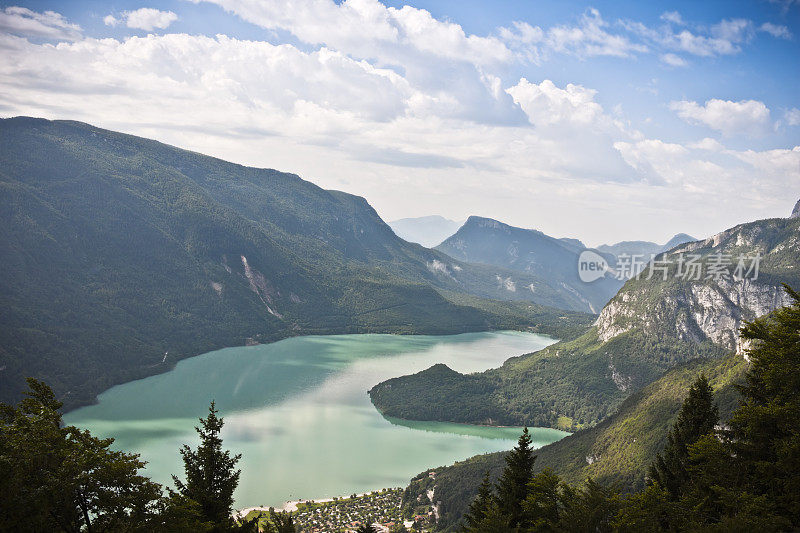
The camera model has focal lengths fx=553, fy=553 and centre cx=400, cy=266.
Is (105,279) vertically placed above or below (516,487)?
above

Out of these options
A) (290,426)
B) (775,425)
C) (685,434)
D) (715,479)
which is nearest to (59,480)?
(715,479)

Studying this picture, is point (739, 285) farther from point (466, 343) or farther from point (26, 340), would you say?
point (26, 340)

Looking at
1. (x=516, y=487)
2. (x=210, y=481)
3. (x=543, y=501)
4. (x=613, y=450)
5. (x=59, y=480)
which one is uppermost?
(x=59, y=480)

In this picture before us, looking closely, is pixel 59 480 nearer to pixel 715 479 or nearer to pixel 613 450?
pixel 715 479

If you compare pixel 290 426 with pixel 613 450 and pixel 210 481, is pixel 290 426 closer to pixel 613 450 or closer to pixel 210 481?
pixel 613 450

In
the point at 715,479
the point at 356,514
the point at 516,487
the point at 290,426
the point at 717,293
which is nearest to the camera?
the point at 715,479

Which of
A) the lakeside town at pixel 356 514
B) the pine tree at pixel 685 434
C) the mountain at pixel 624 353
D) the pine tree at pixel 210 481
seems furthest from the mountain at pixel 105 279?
the pine tree at pixel 685 434

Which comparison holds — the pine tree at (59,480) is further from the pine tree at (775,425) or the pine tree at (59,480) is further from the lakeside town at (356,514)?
the lakeside town at (356,514)

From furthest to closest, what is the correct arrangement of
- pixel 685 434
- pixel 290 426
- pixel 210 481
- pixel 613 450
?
pixel 290 426, pixel 613 450, pixel 685 434, pixel 210 481

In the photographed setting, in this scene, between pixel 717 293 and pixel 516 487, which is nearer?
pixel 516 487
